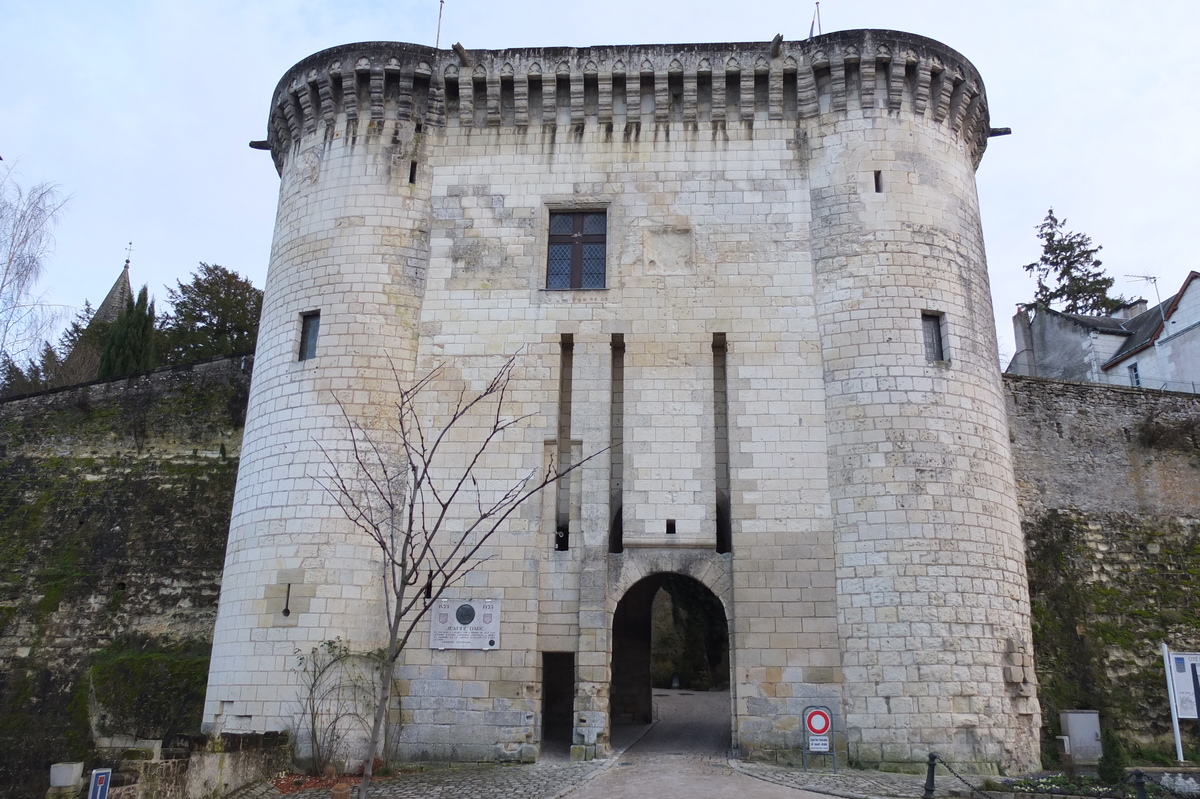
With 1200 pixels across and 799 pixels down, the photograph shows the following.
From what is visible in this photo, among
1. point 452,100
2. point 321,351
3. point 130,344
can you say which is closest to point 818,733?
point 321,351

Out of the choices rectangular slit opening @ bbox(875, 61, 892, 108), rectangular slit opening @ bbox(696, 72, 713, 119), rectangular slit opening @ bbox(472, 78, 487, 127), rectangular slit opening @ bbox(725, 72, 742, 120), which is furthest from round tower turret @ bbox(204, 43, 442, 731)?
rectangular slit opening @ bbox(875, 61, 892, 108)

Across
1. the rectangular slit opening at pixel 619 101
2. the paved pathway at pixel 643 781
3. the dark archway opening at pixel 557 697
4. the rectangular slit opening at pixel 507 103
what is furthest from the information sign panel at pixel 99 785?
the rectangular slit opening at pixel 619 101

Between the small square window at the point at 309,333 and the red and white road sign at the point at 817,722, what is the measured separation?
9.80 m

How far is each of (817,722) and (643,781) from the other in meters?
2.77

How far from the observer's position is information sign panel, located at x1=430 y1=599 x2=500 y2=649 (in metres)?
13.7

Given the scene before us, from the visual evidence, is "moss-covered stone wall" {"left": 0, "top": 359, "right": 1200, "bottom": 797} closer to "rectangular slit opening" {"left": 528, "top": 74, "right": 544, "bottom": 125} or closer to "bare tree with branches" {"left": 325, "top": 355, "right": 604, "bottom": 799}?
"bare tree with branches" {"left": 325, "top": 355, "right": 604, "bottom": 799}

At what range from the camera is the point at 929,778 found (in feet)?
35.3

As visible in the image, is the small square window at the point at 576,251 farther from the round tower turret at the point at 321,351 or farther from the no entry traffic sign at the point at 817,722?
the no entry traffic sign at the point at 817,722

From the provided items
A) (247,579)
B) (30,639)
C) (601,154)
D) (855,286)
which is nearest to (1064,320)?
(855,286)

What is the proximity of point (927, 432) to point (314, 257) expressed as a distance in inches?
424

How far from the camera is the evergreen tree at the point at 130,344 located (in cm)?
2656

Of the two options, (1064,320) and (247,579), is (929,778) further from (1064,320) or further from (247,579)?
(1064,320)

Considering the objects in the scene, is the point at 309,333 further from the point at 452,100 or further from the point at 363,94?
the point at 452,100

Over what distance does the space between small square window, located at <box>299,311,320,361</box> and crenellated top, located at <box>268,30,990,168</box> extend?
3.66m
